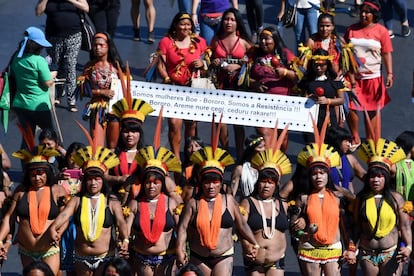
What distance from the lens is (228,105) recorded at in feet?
50.3

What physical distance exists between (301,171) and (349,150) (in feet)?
3.61

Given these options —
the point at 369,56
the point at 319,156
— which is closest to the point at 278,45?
the point at 369,56

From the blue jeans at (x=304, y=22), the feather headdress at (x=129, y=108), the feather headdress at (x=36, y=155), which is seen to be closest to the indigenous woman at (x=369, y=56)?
the blue jeans at (x=304, y=22)

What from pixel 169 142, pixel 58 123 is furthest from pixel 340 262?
pixel 58 123

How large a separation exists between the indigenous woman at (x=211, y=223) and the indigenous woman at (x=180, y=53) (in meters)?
2.48

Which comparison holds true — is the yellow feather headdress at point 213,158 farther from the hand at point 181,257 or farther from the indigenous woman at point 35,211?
the indigenous woman at point 35,211

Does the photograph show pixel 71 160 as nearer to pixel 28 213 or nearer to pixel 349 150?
pixel 28 213

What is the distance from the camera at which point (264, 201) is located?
1320 cm

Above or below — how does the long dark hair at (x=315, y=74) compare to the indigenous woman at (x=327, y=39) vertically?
below

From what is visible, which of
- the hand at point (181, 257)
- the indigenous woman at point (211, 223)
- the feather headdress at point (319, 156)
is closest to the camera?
the hand at point (181, 257)

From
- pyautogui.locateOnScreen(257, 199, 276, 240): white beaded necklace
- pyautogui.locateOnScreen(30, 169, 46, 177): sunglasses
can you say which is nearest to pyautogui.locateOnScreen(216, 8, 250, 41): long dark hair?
pyautogui.locateOnScreen(257, 199, 276, 240): white beaded necklace

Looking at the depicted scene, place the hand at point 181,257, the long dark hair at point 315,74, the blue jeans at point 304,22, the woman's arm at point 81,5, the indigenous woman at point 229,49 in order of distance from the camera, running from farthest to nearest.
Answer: the blue jeans at point 304,22 < the woman's arm at point 81,5 < the indigenous woman at point 229,49 < the long dark hair at point 315,74 < the hand at point 181,257

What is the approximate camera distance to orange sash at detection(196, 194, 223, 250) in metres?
13.0

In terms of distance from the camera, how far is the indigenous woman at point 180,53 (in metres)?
15.6
